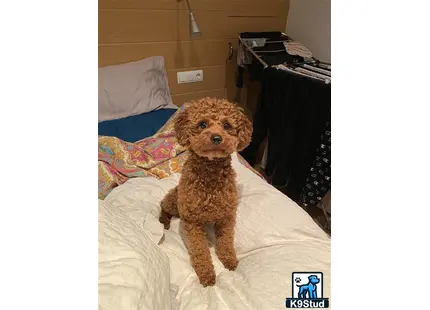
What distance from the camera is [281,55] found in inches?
82.5

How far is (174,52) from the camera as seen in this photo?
2125 mm

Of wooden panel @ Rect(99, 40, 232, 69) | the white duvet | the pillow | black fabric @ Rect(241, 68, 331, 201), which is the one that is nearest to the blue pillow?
the pillow

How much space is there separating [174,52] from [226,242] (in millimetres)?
1478

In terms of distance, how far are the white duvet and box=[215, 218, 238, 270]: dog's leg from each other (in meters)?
0.03

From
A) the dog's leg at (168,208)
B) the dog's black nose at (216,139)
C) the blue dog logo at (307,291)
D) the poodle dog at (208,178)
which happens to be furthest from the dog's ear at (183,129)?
the blue dog logo at (307,291)

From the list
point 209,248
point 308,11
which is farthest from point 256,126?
point 209,248

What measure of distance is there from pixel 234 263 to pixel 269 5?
200 centimetres

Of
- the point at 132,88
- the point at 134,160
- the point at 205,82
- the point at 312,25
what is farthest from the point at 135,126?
the point at 312,25

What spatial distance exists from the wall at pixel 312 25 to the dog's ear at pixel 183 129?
4.02ft

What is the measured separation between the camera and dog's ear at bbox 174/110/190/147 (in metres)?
1.04

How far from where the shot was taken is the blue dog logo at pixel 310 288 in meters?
0.88
